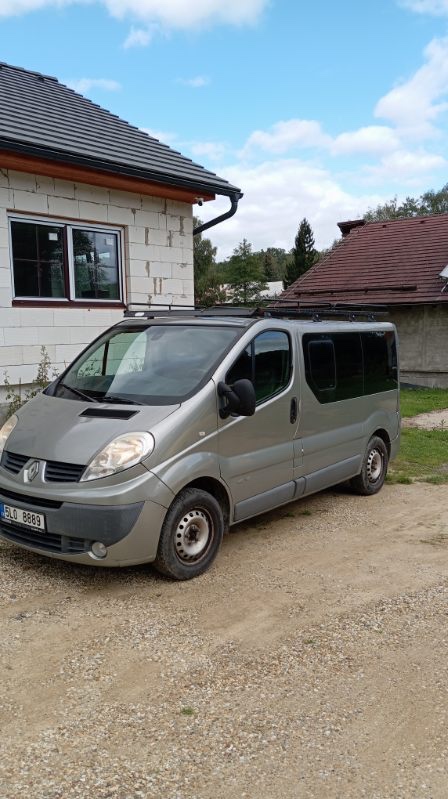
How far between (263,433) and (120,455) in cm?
145

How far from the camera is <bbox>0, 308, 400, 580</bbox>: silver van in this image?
4156mm

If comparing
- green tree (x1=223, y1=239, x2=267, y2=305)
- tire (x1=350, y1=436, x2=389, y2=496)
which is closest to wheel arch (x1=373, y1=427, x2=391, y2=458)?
tire (x1=350, y1=436, x2=389, y2=496)

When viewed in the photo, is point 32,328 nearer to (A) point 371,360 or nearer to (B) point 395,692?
(A) point 371,360

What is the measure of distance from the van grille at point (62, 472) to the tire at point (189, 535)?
0.68 m

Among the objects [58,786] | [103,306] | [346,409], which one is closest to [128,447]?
[58,786]

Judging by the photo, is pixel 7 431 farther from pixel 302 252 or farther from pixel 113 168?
pixel 302 252

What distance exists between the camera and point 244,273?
177 ft

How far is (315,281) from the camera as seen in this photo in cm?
2147

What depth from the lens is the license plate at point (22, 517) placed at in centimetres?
422

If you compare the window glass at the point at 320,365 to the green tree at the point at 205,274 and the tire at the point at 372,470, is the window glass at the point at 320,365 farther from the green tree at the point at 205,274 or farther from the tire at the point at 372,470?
the green tree at the point at 205,274

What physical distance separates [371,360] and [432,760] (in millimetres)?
4741

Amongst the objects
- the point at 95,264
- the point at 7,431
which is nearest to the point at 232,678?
the point at 7,431

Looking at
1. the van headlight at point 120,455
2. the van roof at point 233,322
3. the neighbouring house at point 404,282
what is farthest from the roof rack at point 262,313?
the neighbouring house at point 404,282

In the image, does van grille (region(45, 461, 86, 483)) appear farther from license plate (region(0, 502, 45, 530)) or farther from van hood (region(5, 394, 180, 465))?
license plate (region(0, 502, 45, 530))
